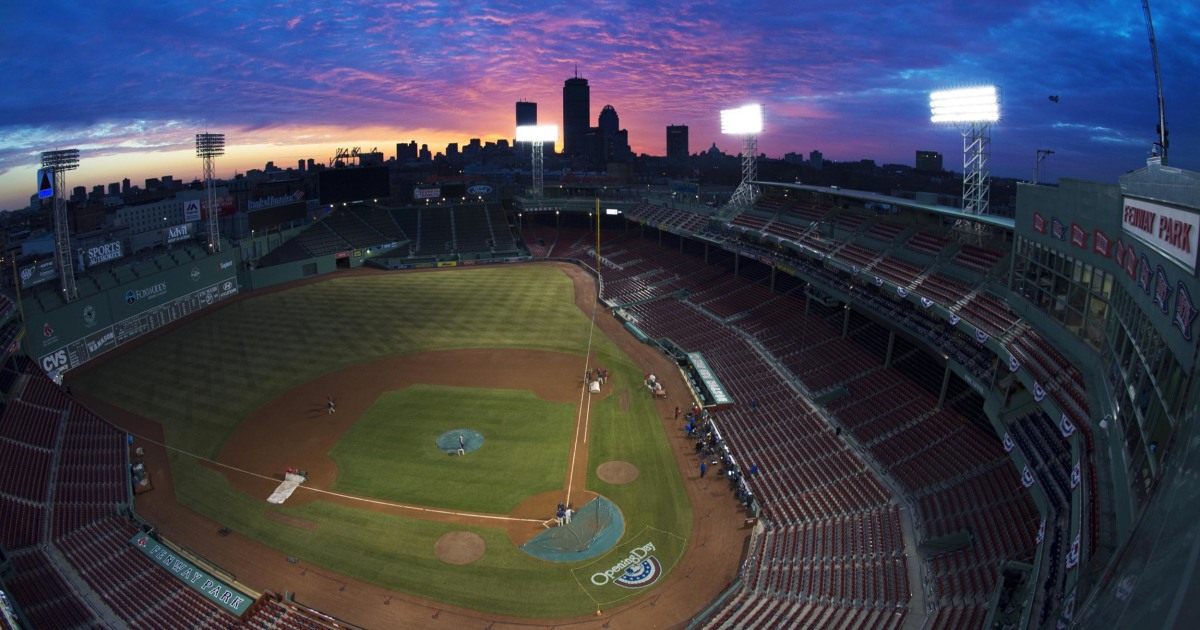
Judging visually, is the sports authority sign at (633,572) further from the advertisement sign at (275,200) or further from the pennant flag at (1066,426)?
the advertisement sign at (275,200)

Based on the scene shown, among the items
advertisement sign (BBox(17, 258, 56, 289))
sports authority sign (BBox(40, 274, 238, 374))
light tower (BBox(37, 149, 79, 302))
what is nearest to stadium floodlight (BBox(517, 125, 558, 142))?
sports authority sign (BBox(40, 274, 238, 374))

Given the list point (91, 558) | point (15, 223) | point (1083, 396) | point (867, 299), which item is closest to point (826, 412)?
point (867, 299)

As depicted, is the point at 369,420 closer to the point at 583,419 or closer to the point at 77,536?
the point at 583,419

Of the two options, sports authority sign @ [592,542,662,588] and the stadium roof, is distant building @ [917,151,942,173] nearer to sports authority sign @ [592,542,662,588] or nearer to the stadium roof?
the stadium roof

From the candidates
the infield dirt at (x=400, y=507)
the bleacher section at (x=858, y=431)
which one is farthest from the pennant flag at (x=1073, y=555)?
the infield dirt at (x=400, y=507)

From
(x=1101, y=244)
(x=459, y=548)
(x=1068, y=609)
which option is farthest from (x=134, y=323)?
(x=1101, y=244)
